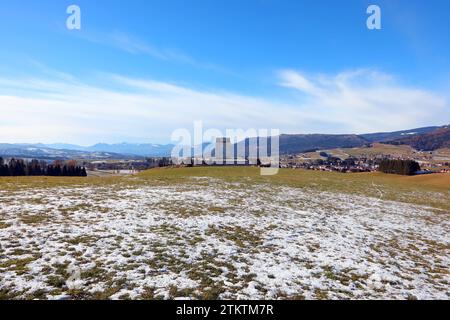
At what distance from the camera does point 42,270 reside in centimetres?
848

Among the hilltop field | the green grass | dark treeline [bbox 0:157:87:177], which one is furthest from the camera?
dark treeline [bbox 0:157:87:177]

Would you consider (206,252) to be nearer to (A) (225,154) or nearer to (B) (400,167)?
(A) (225,154)

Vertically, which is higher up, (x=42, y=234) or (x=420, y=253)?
(x=42, y=234)

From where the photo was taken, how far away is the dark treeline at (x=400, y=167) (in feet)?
336

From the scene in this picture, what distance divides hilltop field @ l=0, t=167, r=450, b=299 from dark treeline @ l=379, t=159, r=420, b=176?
323ft

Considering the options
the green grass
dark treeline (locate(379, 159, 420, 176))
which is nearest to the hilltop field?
the green grass

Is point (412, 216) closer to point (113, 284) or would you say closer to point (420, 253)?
point (420, 253)

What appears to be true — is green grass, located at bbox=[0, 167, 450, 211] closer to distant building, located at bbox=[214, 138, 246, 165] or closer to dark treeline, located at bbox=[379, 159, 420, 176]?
dark treeline, located at bbox=[379, 159, 420, 176]

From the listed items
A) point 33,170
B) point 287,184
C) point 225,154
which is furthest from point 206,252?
point 33,170

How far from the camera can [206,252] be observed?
37.0ft

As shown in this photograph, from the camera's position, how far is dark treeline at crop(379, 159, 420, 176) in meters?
102

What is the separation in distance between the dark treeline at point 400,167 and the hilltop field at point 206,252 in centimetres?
9835
